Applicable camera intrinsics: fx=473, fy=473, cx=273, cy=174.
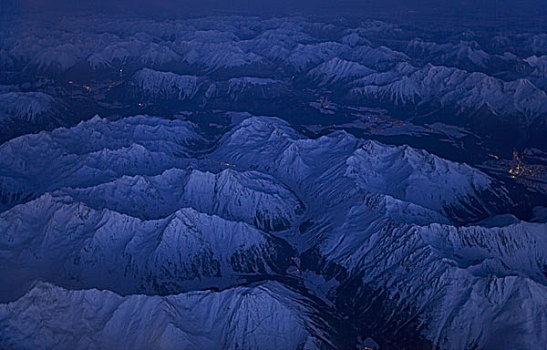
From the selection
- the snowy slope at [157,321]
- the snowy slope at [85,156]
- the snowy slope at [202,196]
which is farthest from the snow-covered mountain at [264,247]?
the snowy slope at [85,156]

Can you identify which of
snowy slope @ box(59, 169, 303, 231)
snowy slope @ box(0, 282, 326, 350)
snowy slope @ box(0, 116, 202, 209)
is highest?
snowy slope @ box(0, 282, 326, 350)

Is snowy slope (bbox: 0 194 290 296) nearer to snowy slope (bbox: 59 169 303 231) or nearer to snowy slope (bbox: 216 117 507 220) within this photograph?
snowy slope (bbox: 59 169 303 231)

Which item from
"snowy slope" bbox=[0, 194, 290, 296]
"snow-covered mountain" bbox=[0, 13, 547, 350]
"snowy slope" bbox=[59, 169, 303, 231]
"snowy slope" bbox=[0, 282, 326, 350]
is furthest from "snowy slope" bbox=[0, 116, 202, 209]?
"snowy slope" bbox=[0, 282, 326, 350]

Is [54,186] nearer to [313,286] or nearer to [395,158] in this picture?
[313,286]

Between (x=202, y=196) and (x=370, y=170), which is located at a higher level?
(x=370, y=170)

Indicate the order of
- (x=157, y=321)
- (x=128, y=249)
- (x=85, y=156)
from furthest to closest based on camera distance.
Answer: (x=85, y=156), (x=128, y=249), (x=157, y=321)

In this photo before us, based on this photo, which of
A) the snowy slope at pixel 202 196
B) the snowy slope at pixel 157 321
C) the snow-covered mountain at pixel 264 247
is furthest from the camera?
the snowy slope at pixel 202 196

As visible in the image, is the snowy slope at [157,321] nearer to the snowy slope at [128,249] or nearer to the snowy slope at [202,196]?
the snowy slope at [128,249]

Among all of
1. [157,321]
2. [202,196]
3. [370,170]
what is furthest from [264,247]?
[370,170]

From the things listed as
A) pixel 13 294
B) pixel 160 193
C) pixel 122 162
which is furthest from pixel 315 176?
pixel 13 294

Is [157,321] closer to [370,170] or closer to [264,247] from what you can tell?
[264,247]

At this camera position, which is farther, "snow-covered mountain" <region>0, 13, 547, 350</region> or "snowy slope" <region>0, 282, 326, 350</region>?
"snow-covered mountain" <region>0, 13, 547, 350</region>
